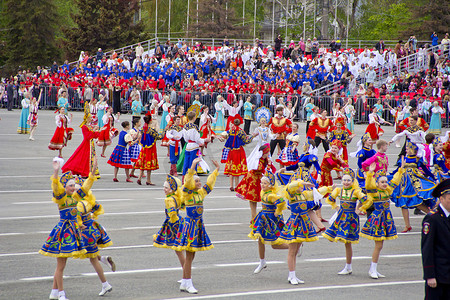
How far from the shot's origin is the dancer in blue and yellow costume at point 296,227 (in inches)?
388

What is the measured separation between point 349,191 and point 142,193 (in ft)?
26.9

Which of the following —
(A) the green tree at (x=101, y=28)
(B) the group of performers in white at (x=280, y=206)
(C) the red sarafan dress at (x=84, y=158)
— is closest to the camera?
(B) the group of performers in white at (x=280, y=206)

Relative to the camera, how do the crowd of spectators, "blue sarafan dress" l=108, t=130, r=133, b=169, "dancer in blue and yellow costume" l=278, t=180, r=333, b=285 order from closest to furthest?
"dancer in blue and yellow costume" l=278, t=180, r=333, b=285 → "blue sarafan dress" l=108, t=130, r=133, b=169 → the crowd of spectators

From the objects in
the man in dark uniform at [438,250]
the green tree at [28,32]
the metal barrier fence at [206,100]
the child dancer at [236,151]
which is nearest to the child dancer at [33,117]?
the metal barrier fence at [206,100]

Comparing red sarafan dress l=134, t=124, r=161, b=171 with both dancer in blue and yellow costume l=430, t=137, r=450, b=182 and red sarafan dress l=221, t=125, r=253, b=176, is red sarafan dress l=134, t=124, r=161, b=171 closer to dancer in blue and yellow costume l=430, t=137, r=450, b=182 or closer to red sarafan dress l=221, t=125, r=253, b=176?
red sarafan dress l=221, t=125, r=253, b=176

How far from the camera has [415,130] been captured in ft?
55.8

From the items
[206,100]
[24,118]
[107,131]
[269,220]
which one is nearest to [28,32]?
[206,100]

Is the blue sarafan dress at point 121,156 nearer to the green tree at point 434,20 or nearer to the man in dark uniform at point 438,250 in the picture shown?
the man in dark uniform at point 438,250

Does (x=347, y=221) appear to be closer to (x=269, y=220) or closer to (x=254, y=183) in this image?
(x=269, y=220)

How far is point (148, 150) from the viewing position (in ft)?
61.6

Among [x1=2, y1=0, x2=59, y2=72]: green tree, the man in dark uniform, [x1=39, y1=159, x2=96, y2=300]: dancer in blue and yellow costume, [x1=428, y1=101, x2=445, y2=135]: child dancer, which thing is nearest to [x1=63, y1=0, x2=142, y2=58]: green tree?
[x1=2, y1=0, x2=59, y2=72]: green tree

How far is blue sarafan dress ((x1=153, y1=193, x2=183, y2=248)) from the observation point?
9.52 metres

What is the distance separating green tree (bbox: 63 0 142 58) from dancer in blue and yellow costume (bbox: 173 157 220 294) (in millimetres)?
53070

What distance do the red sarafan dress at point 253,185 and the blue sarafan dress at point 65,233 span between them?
479 cm
